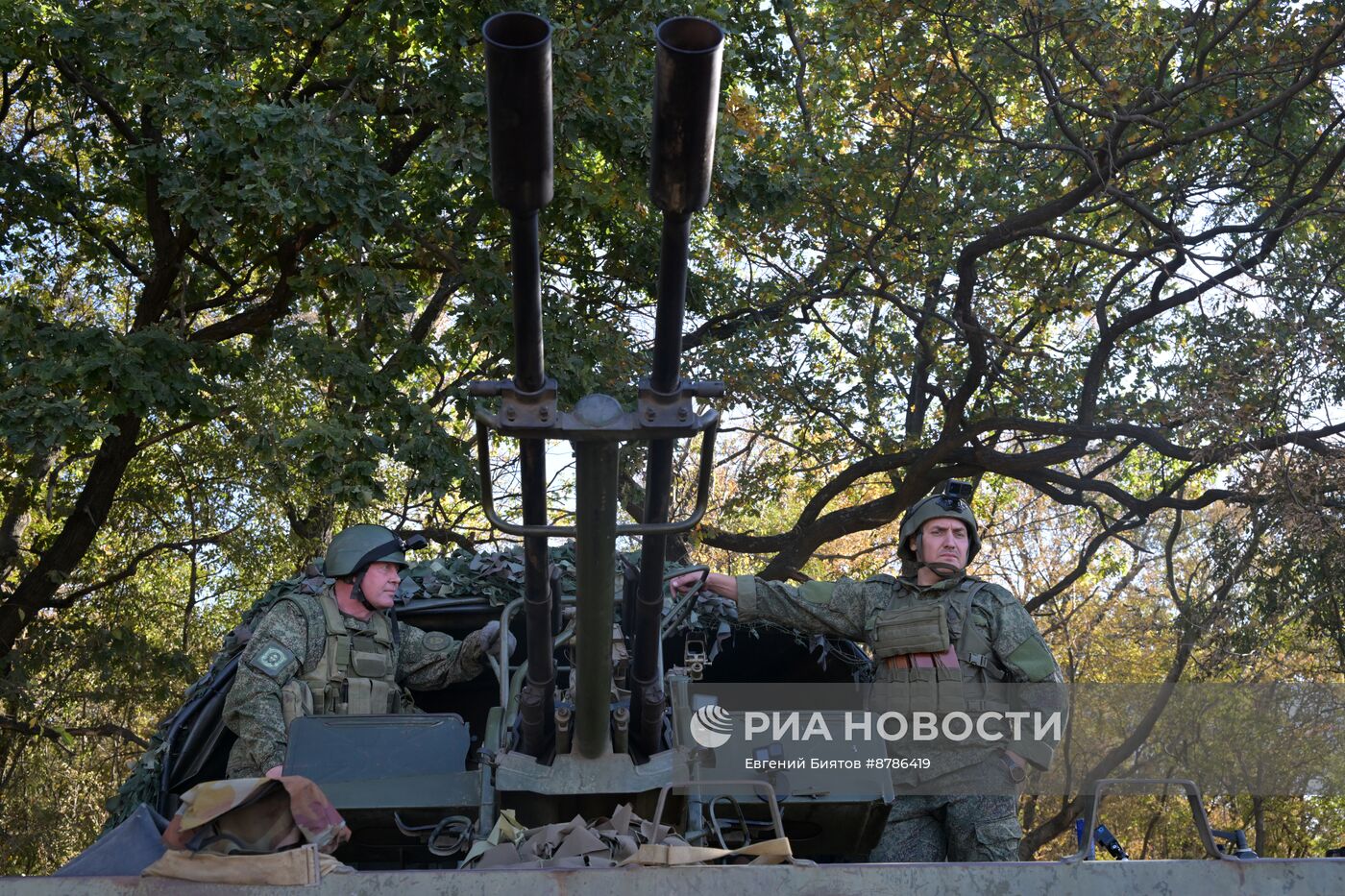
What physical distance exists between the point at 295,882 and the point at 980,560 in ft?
60.0

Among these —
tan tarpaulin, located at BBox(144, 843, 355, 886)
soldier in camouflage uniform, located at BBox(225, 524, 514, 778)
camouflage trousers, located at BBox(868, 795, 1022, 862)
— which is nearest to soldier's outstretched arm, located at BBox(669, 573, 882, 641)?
camouflage trousers, located at BBox(868, 795, 1022, 862)

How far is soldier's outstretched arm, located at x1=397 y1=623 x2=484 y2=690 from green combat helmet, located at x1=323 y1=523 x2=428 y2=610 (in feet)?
0.83

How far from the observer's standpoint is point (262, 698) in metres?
5.83

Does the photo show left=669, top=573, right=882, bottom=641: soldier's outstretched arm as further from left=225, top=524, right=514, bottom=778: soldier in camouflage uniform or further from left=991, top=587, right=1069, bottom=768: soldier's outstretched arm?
left=225, top=524, right=514, bottom=778: soldier in camouflage uniform

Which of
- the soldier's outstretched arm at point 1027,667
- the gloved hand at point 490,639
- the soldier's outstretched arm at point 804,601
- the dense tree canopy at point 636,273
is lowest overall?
the soldier's outstretched arm at point 1027,667

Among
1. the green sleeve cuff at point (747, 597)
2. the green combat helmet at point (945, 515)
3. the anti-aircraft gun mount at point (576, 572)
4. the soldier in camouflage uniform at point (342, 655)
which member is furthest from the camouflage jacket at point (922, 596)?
the soldier in camouflage uniform at point (342, 655)

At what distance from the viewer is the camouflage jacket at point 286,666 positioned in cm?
576

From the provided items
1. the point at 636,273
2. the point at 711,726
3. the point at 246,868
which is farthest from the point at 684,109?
the point at 636,273

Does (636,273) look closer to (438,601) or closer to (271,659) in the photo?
(438,601)

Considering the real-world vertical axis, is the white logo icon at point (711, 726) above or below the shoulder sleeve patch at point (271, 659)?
below

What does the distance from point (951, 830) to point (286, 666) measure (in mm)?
2574

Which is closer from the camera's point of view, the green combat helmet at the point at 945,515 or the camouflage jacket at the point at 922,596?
the camouflage jacket at the point at 922,596

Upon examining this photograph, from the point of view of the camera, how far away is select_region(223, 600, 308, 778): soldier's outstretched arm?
226 inches

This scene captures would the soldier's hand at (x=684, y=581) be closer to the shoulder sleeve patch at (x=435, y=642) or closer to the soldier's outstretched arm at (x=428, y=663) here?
the soldier's outstretched arm at (x=428, y=663)
